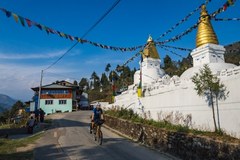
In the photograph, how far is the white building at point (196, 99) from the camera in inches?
434

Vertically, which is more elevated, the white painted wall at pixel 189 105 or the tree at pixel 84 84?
the tree at pixel 84 84

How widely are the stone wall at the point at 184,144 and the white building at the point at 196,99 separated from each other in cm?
195

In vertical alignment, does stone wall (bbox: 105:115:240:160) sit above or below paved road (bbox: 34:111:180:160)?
above

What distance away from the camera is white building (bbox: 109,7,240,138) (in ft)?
36.2

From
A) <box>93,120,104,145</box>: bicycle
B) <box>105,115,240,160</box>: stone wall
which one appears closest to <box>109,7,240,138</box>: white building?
<box>105,115,240,160</box>: stone wall

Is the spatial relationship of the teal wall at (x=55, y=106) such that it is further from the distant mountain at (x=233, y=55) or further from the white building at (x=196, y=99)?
the distant mountain at (x=233, y=55)

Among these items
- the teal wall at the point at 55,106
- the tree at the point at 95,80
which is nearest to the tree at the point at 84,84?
the tree at the point at 95,80

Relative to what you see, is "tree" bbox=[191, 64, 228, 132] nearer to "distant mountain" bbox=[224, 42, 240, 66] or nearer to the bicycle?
the bicycle

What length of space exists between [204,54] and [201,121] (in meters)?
11.7

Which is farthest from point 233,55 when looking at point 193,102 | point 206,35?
point 193,102

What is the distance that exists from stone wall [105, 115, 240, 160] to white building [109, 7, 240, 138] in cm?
195

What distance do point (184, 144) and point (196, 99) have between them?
3.61m

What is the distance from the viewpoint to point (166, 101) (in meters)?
16.9

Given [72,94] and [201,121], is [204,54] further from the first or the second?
[72,94]
